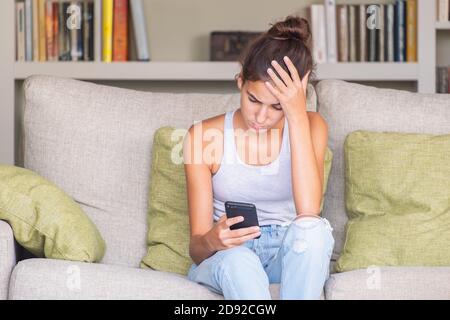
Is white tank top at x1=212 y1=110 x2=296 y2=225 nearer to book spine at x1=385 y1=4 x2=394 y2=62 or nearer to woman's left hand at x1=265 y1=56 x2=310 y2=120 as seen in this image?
woman's left hand at x1=265 y1=56 x2=310 y2=120

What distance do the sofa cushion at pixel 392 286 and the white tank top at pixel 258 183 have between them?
22cm

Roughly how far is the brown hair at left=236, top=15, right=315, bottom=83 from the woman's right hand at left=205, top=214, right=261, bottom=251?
35cm

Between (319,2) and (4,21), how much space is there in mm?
1398

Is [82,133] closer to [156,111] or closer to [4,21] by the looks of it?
[156,111]

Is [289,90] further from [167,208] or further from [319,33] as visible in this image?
[319,33]

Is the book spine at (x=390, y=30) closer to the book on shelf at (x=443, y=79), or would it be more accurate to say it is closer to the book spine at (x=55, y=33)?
the book on shelf at (x=443, y=79)

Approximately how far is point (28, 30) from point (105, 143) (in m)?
1.43

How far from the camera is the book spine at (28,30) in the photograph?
3695 mm

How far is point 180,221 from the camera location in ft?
7.69

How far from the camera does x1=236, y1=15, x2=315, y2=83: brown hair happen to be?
6.57ft

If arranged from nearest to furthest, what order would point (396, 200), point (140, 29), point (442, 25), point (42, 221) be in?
point (42, 221) → point (396, 200) → point (442, 25) → point (140, 29)

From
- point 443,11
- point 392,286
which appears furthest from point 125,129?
point 443,11

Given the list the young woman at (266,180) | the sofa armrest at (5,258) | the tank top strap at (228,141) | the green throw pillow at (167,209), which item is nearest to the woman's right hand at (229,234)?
the young woman at (266,180)

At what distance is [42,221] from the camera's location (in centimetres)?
211
